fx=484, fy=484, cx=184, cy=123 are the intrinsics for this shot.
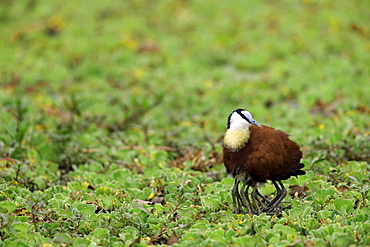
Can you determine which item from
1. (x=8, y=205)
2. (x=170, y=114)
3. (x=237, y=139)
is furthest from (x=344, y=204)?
(x=170, y=114)

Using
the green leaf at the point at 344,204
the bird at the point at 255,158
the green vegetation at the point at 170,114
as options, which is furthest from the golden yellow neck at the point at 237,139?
the green leaf at the point at 344,204

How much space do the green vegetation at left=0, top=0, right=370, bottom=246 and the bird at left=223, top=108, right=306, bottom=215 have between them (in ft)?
0.71

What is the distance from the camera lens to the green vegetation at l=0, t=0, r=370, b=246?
3.98 m

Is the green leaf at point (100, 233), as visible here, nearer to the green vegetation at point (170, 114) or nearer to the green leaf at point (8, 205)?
the green vegetation at point (170, 114)

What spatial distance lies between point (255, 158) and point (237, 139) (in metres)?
0.24

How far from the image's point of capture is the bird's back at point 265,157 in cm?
413

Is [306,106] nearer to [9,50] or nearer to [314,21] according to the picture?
[314,21]

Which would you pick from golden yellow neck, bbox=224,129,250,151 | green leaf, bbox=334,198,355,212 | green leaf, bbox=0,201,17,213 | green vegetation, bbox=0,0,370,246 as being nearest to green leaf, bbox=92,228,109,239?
green vegetation, bbox=0,0,370,246

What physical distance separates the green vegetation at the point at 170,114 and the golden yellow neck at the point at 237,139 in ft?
1.82

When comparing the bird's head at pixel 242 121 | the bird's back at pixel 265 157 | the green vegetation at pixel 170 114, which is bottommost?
the green vegetation at pixel 170 114

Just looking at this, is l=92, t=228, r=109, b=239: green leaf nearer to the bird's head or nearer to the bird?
the bird

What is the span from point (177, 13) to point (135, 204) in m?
8.69

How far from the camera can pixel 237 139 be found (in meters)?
4.25

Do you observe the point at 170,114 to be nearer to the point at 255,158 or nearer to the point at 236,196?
the point at 236,196
